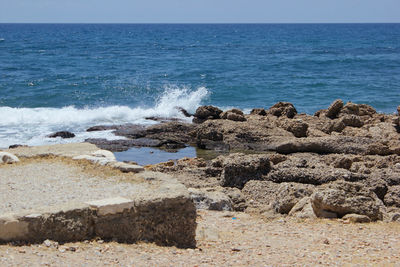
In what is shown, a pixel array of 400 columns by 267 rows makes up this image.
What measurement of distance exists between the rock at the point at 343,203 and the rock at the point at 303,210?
92mm

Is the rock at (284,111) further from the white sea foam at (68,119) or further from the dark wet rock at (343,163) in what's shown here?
the dark wet rock at (343,163)

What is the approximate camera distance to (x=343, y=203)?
354 inches

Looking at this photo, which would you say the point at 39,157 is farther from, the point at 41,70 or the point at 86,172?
the point at 41,70

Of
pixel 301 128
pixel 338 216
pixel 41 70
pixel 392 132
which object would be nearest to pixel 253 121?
pixel 301 128

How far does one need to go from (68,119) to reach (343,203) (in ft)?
51.2

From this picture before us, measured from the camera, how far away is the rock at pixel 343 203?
894cm

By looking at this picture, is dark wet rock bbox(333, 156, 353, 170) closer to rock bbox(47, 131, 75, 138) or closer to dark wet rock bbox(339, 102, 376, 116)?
dark wet rock bbox(339, 102, 376, 116)

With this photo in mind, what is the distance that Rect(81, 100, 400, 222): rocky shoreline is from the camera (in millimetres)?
9359

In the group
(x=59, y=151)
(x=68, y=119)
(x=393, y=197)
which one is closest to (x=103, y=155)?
(x=59, y=151)

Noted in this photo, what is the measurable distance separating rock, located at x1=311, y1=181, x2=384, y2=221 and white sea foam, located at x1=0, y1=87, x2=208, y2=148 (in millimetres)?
10537

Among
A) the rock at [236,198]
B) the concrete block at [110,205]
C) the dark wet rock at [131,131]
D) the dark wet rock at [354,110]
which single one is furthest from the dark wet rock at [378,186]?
the dark wet rock at [354,110]

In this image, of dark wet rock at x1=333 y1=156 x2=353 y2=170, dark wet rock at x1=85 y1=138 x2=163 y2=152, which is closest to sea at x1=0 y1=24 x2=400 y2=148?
dark wet rock at x1=85 y1=138 x2=163 y2=152

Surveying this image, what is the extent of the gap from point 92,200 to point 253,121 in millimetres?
11663

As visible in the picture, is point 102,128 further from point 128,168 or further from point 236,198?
point 128,168
